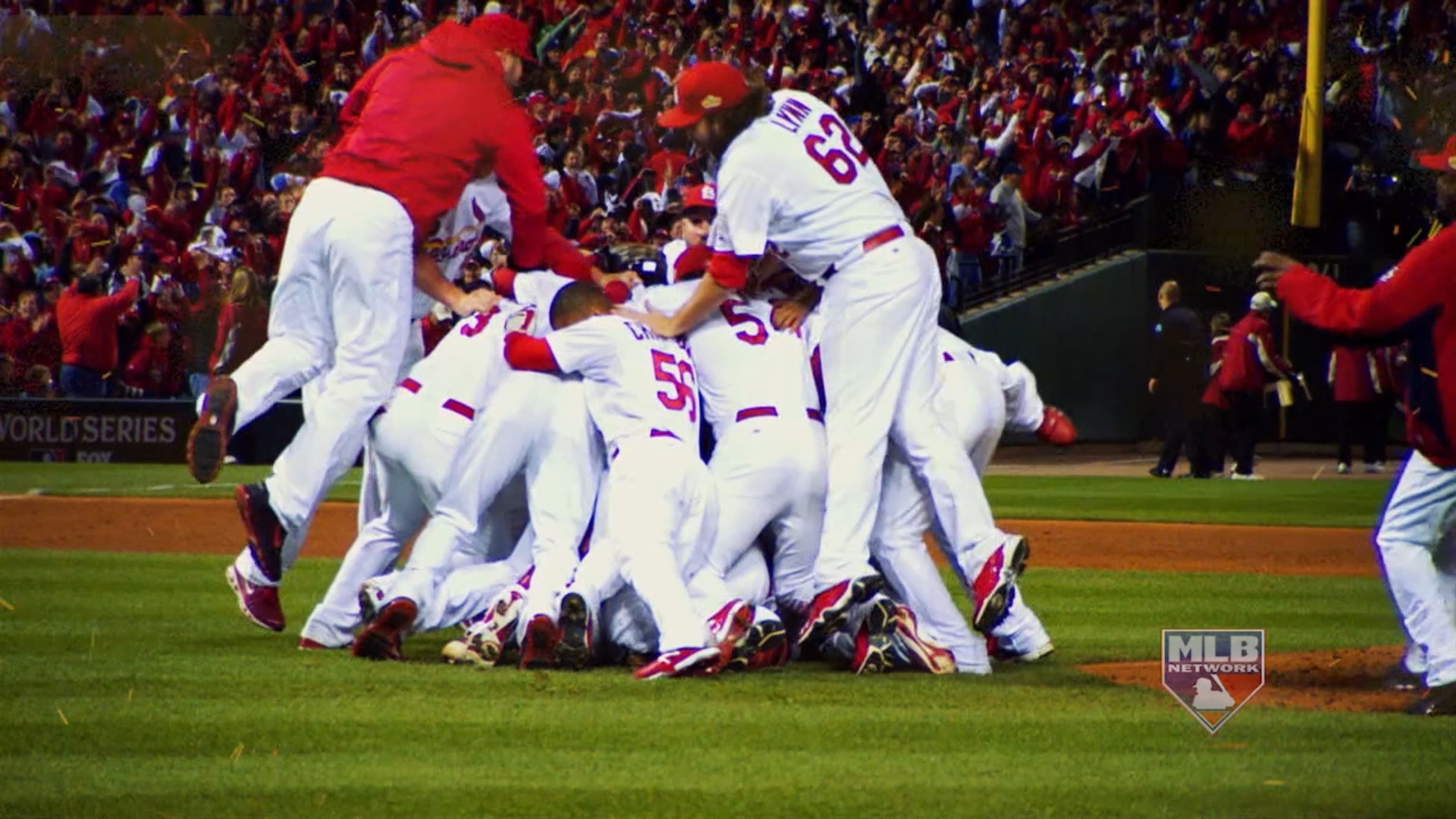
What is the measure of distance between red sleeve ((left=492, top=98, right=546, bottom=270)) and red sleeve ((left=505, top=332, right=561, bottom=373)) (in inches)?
35.8

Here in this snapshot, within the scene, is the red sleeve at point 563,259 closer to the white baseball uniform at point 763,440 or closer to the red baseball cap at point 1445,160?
the white baseball uniform at point 763,440

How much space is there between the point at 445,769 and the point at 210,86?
19.4 m

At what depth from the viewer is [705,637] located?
20.0 ft

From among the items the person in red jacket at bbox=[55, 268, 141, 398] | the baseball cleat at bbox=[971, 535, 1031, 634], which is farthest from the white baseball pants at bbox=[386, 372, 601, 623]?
the person in red jacket at bbox=[55, 268, 141, 398]

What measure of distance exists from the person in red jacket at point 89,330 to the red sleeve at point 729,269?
1313 centimetres

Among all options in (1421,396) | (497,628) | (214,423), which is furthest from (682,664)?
(1421,396)

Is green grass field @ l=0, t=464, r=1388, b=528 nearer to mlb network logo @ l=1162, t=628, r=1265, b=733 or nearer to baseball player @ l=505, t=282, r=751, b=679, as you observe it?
mlb network logo @ l=1162, t=628, r=1265, b=733

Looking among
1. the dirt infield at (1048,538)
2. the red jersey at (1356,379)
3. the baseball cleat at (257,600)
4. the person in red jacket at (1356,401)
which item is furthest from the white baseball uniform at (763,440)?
the red jersey at (1356,379)

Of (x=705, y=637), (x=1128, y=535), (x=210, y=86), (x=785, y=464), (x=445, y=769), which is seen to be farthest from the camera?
(x=210, y=86)

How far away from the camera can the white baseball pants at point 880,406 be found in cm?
638

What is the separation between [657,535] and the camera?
20.2 feet

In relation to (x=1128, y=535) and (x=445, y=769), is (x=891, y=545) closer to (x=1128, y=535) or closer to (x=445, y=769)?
(x=445, y=769)

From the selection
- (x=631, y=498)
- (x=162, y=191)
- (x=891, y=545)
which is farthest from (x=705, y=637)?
(x=162, y=191)

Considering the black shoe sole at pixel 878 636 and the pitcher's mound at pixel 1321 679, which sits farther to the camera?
the black shoe sole at pixel 878 636
